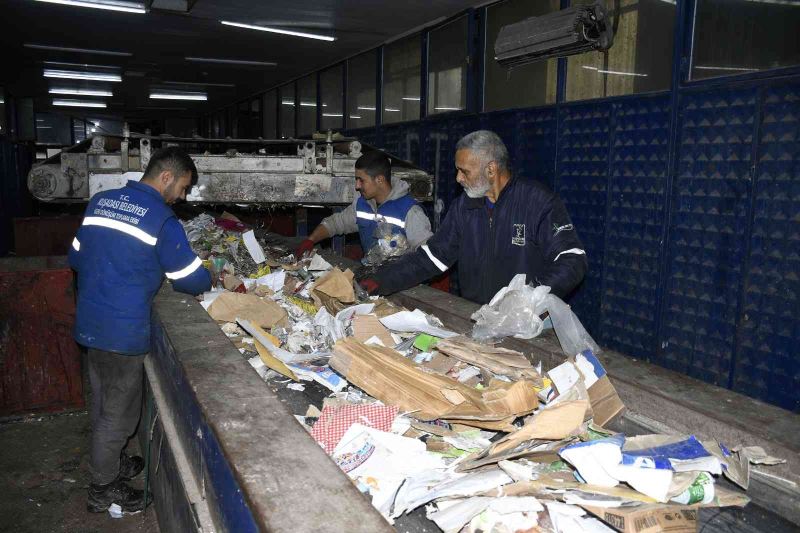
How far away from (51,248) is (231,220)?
3251 mm

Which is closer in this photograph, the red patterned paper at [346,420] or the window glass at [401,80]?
the red patterned paper at [346,420]

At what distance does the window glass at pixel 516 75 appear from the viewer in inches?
197

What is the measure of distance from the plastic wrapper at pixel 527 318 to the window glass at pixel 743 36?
2.09 meters

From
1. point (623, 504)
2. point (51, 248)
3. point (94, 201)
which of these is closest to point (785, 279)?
point (623, 504)

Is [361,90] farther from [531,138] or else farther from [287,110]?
[531,138]

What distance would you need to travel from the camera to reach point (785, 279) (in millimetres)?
3193

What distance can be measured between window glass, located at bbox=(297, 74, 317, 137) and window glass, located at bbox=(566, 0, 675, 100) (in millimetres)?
7024

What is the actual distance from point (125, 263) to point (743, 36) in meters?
3.74

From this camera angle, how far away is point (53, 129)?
19562mm

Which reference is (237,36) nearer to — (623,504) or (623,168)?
(623,168)

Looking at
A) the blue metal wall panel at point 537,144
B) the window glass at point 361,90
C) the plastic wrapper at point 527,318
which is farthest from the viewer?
the window glass at point 361,90

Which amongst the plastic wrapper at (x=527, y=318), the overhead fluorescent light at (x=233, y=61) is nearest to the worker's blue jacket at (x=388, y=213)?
the plastic wrapper at (x=527, y=318)

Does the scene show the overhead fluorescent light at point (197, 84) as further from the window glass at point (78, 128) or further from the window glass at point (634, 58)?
the window glass at point (78, 128)

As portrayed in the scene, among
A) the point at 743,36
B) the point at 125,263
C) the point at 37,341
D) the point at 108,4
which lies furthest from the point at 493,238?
the point at 108,4
